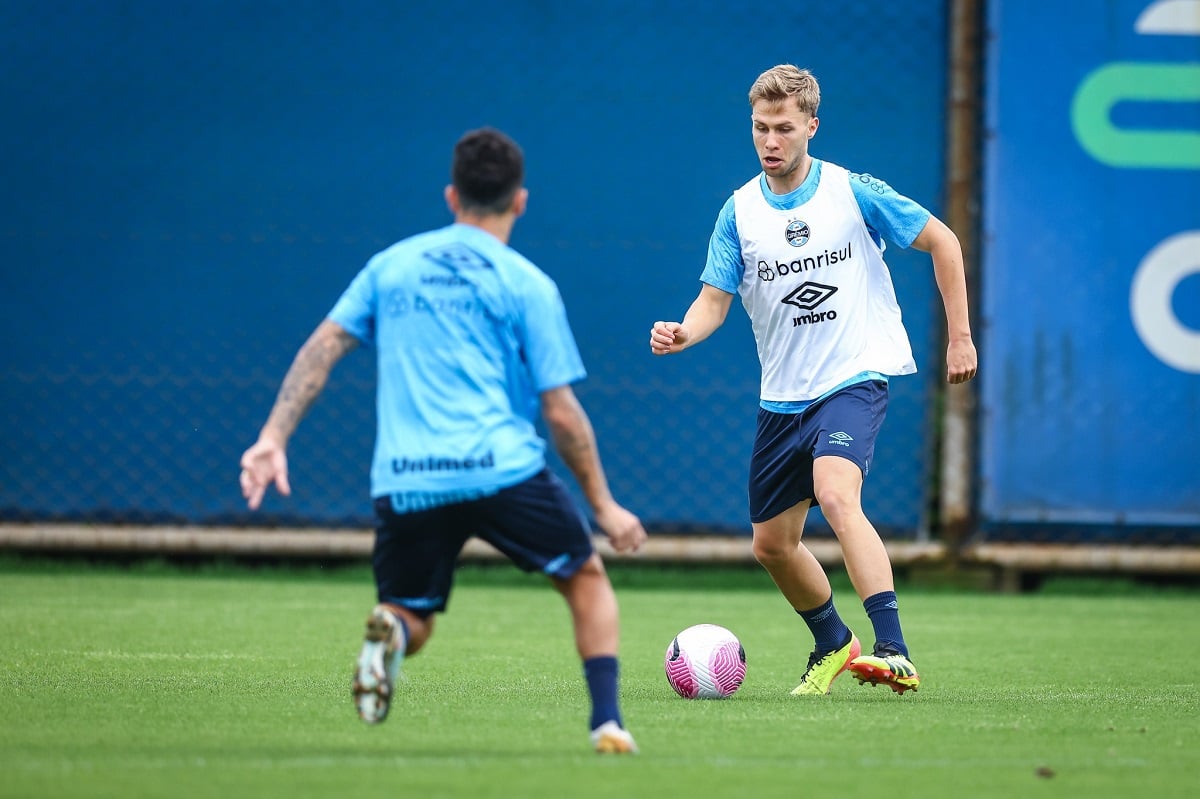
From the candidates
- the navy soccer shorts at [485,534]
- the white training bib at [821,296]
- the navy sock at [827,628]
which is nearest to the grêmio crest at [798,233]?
the white training bib at [821,296]

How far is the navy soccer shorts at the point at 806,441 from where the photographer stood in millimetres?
5660

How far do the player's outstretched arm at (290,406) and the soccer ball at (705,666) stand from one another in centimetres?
181

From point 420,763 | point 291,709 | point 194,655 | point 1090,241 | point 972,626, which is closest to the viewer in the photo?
point 420,763

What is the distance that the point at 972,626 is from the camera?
8.43 meters

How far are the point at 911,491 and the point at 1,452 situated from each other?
18.2 ft

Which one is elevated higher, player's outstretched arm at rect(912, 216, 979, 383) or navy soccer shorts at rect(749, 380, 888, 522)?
player's outstretched arm at rect(912, 216, 979, 383)

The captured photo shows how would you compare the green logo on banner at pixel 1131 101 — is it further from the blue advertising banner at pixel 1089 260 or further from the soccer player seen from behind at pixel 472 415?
the soccer player seen from behind at pixel 472 415

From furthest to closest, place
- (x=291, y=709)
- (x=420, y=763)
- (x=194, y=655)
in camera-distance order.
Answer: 1. (x=194, y=655)
2. (x=291, y=709)
3. (x=420, y=763)

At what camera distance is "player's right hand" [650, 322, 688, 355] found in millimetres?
5609

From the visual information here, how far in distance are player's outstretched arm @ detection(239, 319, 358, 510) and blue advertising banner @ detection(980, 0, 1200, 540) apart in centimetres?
677

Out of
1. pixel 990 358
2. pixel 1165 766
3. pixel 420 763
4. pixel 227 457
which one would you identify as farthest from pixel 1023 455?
pixel 420 763

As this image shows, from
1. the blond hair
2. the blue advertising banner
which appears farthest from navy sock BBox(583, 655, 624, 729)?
the blue advertising banner

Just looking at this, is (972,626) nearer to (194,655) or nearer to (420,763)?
(194,655)

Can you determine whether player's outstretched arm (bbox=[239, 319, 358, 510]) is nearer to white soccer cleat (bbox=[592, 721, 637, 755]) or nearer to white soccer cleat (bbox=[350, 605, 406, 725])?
white soccer cleat (bbox=[350, 605, 406, 725])
